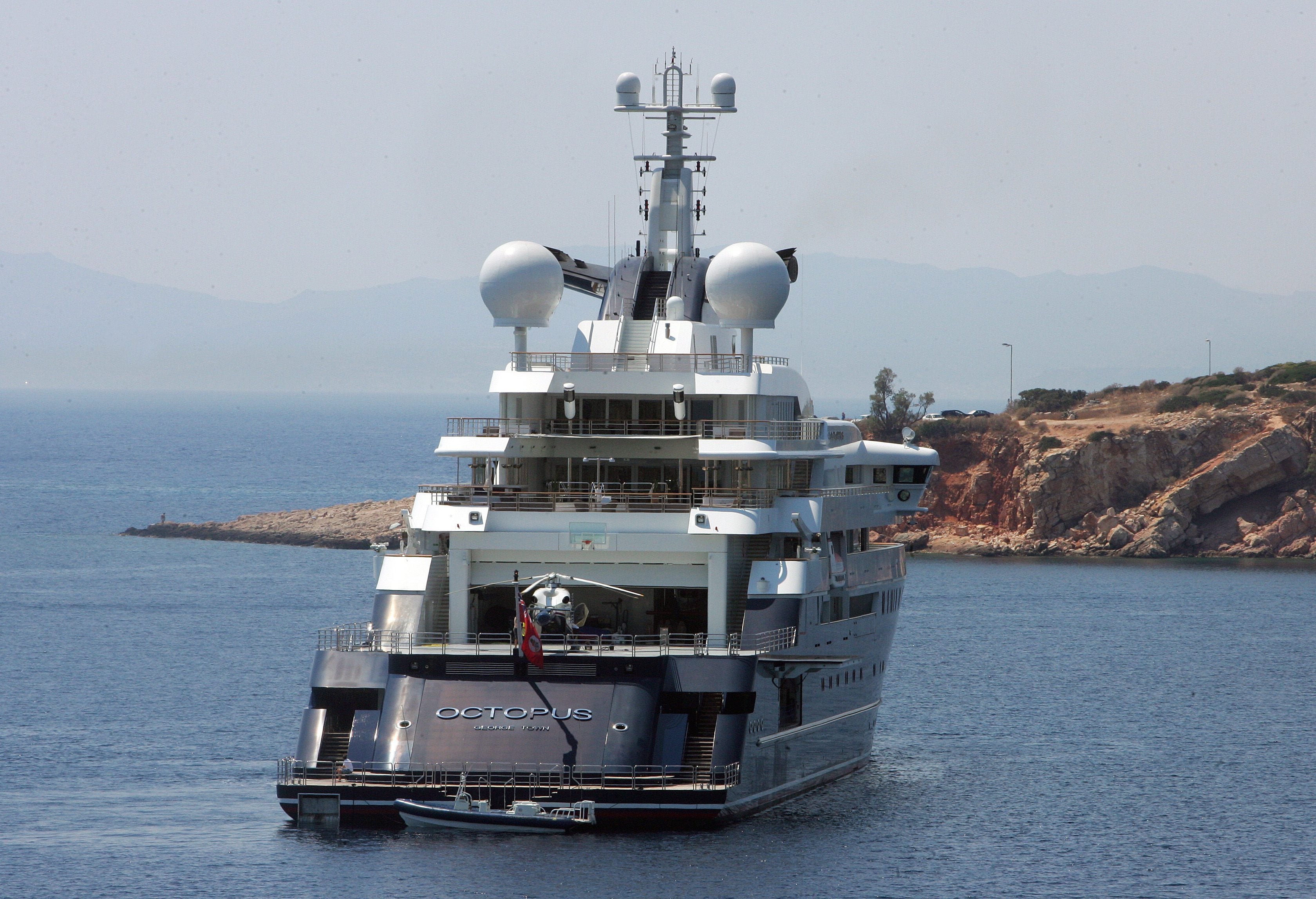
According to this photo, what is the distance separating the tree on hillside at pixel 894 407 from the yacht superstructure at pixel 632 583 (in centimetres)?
8694

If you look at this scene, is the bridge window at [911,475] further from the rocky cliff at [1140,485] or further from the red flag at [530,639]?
the rocky cliff at [1140,485]

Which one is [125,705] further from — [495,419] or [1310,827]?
[1310,827]

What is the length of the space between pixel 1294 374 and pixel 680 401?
318ft

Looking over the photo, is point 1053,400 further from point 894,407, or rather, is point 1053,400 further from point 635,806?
point 635,806

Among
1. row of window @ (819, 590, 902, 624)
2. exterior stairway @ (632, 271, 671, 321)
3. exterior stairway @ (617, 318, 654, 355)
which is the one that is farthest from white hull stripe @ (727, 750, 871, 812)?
exterior stairway @ (632, 271, 671, 321)

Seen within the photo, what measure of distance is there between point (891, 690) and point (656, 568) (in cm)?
2129

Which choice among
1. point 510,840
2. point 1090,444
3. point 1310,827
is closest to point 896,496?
point 1310,827

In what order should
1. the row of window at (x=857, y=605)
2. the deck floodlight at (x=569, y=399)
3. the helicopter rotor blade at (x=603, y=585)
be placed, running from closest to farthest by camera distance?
the helicopter rotor blade at (x=603, y=585) → the deck floodlight at (x=569, y=399) → the row of window at (x=857, y=605)

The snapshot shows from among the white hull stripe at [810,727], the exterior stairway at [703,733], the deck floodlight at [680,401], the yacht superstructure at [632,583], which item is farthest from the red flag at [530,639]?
the deck floodlight at [680,401]

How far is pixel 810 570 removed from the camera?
4041 cm

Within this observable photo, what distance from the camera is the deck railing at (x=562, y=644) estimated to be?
3753 centimetres

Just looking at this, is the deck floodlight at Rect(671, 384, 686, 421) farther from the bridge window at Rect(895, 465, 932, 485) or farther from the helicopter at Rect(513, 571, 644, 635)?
the bridge window at Rect(895, 465, 932, 485)

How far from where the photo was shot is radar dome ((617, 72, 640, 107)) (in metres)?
49.3

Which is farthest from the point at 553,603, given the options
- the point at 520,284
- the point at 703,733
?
the point at 520,284
